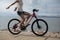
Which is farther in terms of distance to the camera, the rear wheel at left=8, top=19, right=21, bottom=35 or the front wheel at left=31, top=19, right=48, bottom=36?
the rear wheel at left=8, top=19, right=21, bottom=35

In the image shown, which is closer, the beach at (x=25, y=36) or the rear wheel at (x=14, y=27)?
the beach at (x=25, y=36)

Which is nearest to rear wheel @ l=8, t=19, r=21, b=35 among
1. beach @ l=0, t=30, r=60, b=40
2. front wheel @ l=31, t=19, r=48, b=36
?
beach @ l=0, t=30, r=60, b=40

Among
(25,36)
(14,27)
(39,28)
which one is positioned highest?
(14,27)

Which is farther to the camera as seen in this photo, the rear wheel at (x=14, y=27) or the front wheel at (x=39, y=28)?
the rear wheel at (x=14, y=27)

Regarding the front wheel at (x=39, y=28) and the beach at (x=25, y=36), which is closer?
the beach at (x=25, y=36)

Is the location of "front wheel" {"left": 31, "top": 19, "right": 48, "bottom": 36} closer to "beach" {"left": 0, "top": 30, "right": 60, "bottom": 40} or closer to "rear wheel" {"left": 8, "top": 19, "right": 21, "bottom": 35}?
"beach" {"left": 0, "top": 30, "right": 60, "bottom": 40}

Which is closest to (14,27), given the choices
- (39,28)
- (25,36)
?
(25,36)

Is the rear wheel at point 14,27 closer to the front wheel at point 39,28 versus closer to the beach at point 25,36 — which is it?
the beach at point 25,36

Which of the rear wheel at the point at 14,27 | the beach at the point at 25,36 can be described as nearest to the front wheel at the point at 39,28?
the beach at the point at 25,36

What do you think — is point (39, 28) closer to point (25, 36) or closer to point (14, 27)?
point (25, 36)

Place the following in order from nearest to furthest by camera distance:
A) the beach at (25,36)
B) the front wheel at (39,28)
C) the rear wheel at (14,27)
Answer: the beach at (25,36) → the front wheel at (39,28) → the rear wheel at (14,27)

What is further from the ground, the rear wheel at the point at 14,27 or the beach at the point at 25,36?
the rear wheel at the point at 14,27

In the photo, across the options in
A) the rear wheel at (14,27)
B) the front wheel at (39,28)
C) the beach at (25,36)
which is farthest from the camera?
A: the rear wheel at (14,27)

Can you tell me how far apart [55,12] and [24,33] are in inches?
236
